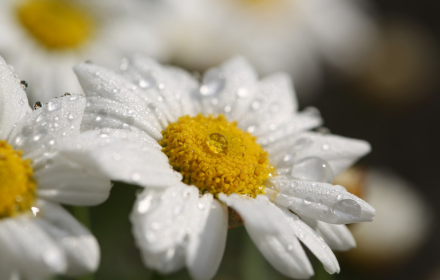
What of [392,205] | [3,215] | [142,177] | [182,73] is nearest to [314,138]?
[182,73]

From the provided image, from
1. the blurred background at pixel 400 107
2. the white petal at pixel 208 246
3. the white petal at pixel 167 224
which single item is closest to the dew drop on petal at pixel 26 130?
the white petal at pixel 167 224

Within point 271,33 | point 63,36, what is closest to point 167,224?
point 63,36

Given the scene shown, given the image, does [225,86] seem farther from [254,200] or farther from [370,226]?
[370,226]

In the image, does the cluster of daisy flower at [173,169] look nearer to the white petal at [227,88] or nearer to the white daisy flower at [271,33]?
the white petal at [227,88]

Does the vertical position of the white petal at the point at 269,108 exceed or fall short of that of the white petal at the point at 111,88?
it falls short

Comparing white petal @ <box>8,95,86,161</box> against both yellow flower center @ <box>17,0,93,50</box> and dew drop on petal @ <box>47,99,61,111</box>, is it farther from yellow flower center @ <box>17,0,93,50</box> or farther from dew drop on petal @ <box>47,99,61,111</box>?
yellow flower center @ <box>17,0,93,50</box>

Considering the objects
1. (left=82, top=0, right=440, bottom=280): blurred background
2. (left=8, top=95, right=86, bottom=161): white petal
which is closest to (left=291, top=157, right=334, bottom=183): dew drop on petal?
(left=8, top=95, right=86, bottom=161): white petal
